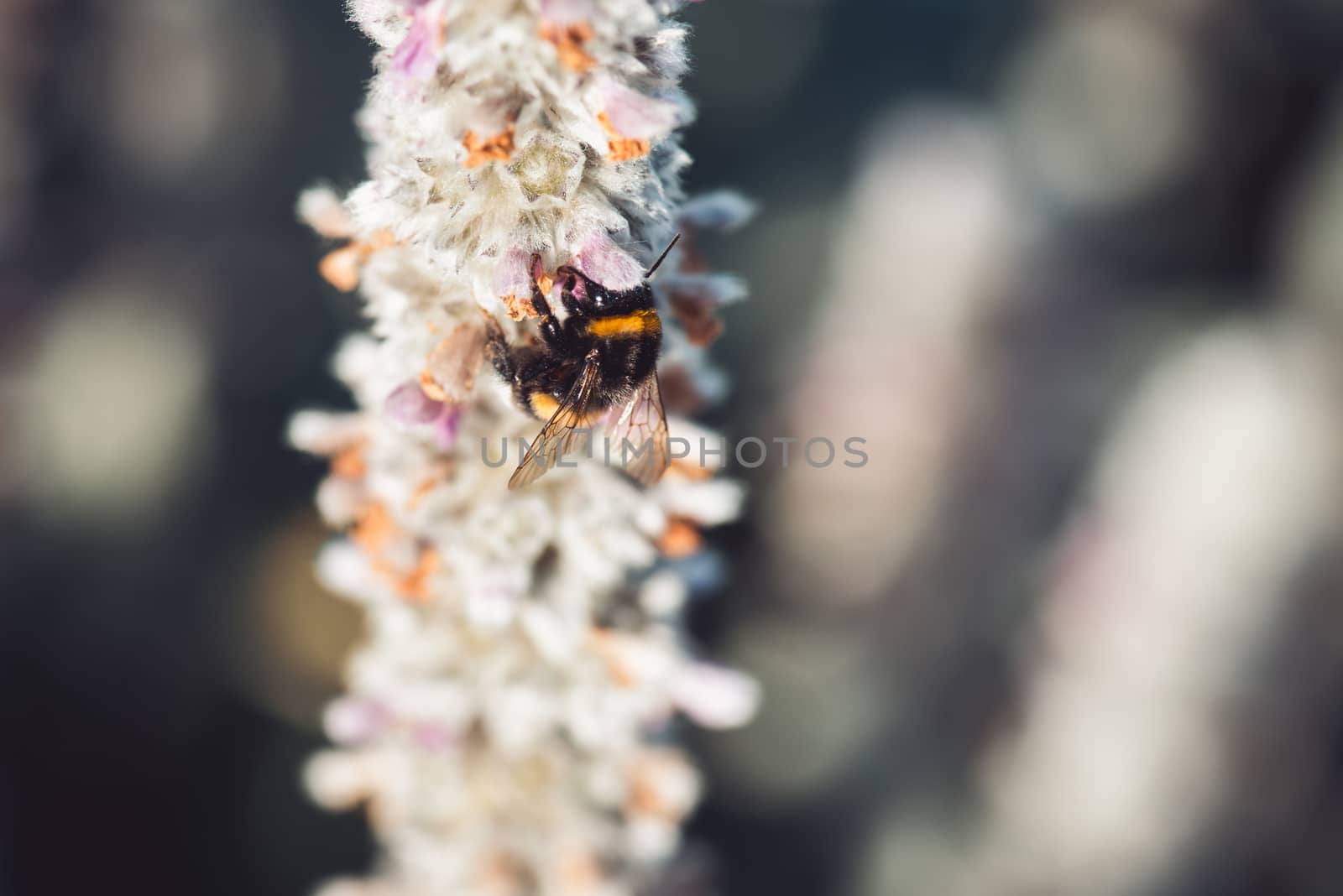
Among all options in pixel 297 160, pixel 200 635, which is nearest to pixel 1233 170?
pixel 297 160

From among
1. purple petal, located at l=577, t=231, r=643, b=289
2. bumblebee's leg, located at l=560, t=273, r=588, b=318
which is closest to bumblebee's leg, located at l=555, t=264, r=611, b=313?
bumblebee's leg, located at l=560, t=273, r=588, b=318

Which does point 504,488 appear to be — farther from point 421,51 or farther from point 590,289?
point 421,51

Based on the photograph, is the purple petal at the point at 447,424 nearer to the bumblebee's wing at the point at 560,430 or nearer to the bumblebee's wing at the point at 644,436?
the bumblebee's wing at the point at 560,430

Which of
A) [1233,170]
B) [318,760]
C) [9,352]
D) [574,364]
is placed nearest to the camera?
[574,364]

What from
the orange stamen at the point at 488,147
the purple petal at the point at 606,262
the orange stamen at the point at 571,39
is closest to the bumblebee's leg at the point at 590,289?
the purple petal at the point at 606,262

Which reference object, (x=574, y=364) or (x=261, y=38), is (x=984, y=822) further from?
(x=261, y=38)
